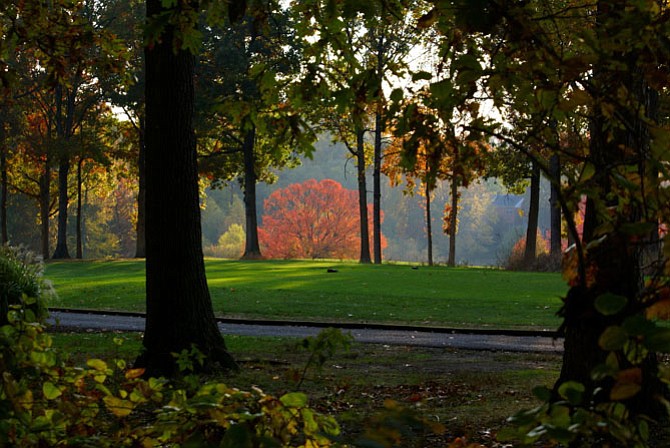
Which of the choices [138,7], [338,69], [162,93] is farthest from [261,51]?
[338,69]

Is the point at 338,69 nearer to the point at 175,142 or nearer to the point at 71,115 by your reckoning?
the point at 175,142

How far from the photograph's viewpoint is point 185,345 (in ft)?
30.5

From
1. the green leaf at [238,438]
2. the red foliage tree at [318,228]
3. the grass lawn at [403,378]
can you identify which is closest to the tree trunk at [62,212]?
the red foliage tree at [318,228]

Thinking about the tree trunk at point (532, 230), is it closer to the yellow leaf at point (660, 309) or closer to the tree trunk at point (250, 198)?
the tree trunk at point (250, 198)

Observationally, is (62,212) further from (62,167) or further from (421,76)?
(421,76)

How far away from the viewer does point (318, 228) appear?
79.6 m

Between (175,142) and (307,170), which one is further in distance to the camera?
(307,170)

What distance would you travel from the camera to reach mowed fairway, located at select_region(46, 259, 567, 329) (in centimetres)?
1781

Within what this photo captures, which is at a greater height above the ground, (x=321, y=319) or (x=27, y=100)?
(x=27, y=100)

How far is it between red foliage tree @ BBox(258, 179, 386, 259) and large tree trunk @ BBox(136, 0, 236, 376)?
66.0 metres

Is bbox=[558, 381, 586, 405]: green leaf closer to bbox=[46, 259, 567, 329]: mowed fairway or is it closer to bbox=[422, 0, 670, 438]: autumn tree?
bbox=[422, 0, 670, 438]: autumn tree

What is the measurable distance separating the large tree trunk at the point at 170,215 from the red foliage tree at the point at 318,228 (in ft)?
216

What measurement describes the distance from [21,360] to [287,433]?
4.21 ft

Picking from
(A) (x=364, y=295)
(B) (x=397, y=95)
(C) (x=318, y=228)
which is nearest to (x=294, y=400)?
(B) (x=397, y=95)
